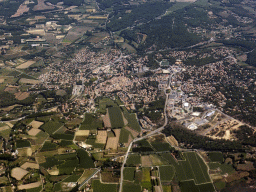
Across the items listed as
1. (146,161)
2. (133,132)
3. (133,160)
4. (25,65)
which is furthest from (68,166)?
(25,65)

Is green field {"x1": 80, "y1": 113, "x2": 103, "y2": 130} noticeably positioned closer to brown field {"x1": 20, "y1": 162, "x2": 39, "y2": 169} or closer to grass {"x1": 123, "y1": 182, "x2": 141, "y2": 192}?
brown field {"x1": 20, "y1": 162, "x2": 39, "y2": 169}

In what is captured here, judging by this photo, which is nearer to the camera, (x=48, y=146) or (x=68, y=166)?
(x=68, y=166)

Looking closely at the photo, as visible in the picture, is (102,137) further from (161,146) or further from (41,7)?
(41,7)

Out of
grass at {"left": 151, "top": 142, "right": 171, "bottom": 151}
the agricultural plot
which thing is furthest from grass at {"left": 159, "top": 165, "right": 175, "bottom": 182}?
grass at {"left": 151, "top": 142, "right": 171, "bottom": 151}

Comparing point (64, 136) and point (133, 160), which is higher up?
point (64, 136)

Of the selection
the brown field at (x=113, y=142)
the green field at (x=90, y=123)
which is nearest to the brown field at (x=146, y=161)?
the brown field at (x=113, y=142)
